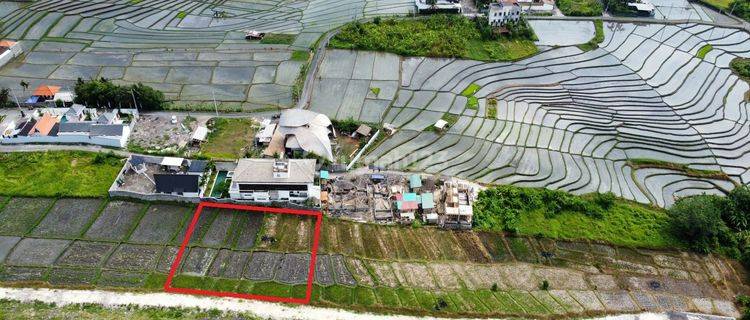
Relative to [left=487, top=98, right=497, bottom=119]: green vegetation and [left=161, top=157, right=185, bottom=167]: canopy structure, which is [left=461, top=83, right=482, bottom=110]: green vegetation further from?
[left=161, top=157, right=185, bottom=167]: canopy structure

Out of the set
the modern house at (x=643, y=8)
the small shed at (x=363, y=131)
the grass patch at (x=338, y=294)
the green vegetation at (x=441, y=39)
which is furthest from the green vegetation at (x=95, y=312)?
the modern house at (x=643, y=8)

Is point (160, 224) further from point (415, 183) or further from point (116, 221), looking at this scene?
point (415, 183)

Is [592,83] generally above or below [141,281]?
above

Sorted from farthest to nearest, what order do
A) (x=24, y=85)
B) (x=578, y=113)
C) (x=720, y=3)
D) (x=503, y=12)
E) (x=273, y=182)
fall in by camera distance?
(x=720, y=3)
(x=503, y=12)
(x=578, y=113)
(x=24, y=85)
(x=273, y=182)

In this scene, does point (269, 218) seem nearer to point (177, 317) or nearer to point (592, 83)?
point (177, 317)

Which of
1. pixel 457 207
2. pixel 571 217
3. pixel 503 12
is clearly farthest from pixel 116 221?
pixel 503 12

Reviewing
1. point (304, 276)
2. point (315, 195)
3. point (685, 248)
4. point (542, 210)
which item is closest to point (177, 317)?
point (304, 276)
